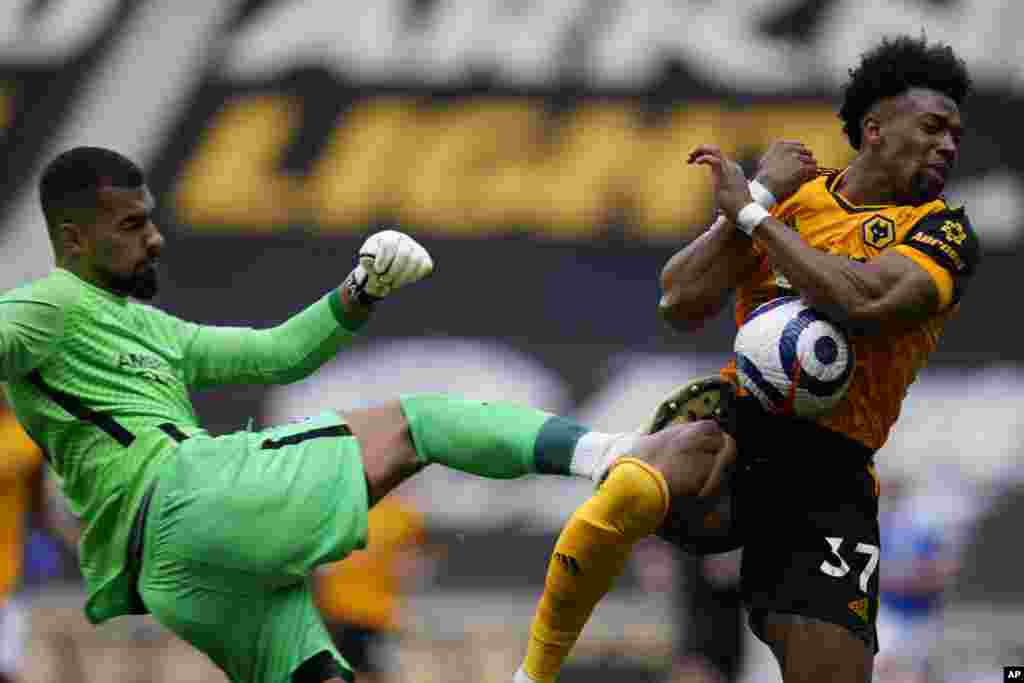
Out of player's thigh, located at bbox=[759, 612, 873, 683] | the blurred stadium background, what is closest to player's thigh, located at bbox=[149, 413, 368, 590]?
player's thigh, located at bbox=[759, 612, 873, 683]

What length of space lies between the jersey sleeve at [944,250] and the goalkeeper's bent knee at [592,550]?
38.2 inches

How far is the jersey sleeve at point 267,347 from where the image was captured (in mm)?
6066

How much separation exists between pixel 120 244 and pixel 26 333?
466 mm

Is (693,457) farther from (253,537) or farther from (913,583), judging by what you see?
(913,583)

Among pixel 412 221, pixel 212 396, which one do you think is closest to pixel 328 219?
pixel 412 221

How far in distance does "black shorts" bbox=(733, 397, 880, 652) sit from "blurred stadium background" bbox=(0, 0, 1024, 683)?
6.04 meters

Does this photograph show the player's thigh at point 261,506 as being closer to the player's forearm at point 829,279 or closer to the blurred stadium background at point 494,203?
the player's forearm at point 829,279

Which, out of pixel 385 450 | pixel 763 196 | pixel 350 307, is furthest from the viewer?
pixel 350 307

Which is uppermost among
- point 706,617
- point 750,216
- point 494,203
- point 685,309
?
point 494,203

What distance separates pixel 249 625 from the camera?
5.54 metres

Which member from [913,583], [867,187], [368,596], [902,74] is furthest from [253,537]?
[913,583]

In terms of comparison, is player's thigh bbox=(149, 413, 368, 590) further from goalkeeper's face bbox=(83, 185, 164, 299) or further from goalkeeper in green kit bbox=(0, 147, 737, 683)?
goalkeeper's face bbox=(83, 185, 164, 299)

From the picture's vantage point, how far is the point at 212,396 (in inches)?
472

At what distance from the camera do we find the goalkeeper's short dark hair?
5750 millimetres
